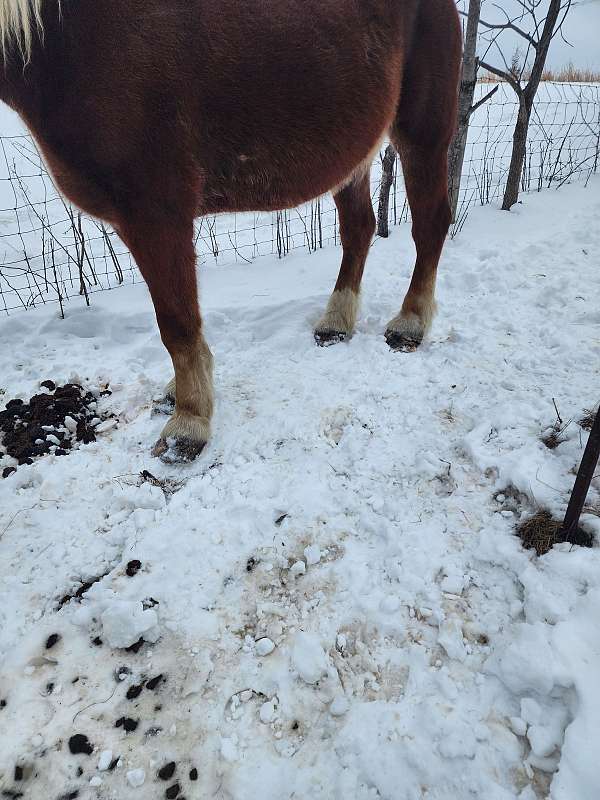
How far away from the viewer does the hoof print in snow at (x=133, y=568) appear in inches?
63.4

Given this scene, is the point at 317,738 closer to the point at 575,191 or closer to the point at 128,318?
the point at 128,318

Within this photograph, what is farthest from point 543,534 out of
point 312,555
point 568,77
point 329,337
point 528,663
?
point 568,77

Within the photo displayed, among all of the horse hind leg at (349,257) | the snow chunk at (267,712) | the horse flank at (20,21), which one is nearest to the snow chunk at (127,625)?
the snow chunk at (267,712)

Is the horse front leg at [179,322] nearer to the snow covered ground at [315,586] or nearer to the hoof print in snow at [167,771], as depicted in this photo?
the snow covered ground at [315,586]

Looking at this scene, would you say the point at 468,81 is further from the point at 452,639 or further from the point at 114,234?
the point at 452,639

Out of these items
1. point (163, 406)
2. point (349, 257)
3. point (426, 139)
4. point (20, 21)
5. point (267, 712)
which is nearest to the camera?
point (267, 712)

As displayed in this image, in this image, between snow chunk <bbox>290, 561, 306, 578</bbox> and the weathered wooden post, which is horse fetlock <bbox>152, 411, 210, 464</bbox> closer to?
snow chunk <bbox>290, 561, 306, 578</bbox>

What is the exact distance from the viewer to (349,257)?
3143 millimetres

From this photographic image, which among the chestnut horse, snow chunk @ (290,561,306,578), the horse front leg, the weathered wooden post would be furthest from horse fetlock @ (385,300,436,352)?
snow chunk @ (290,561,306,578)

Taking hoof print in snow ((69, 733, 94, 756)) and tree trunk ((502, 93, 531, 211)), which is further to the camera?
tree trunk ((502, 93, 531, 211))

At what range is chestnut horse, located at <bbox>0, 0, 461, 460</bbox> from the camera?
5.28 feet

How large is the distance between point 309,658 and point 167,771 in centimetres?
43

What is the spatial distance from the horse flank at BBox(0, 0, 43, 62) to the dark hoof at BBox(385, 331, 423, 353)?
2.10m

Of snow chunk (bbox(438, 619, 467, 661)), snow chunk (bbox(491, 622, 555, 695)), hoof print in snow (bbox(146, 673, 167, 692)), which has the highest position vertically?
snow chunk (bbox(491, 622, 555, 695))
